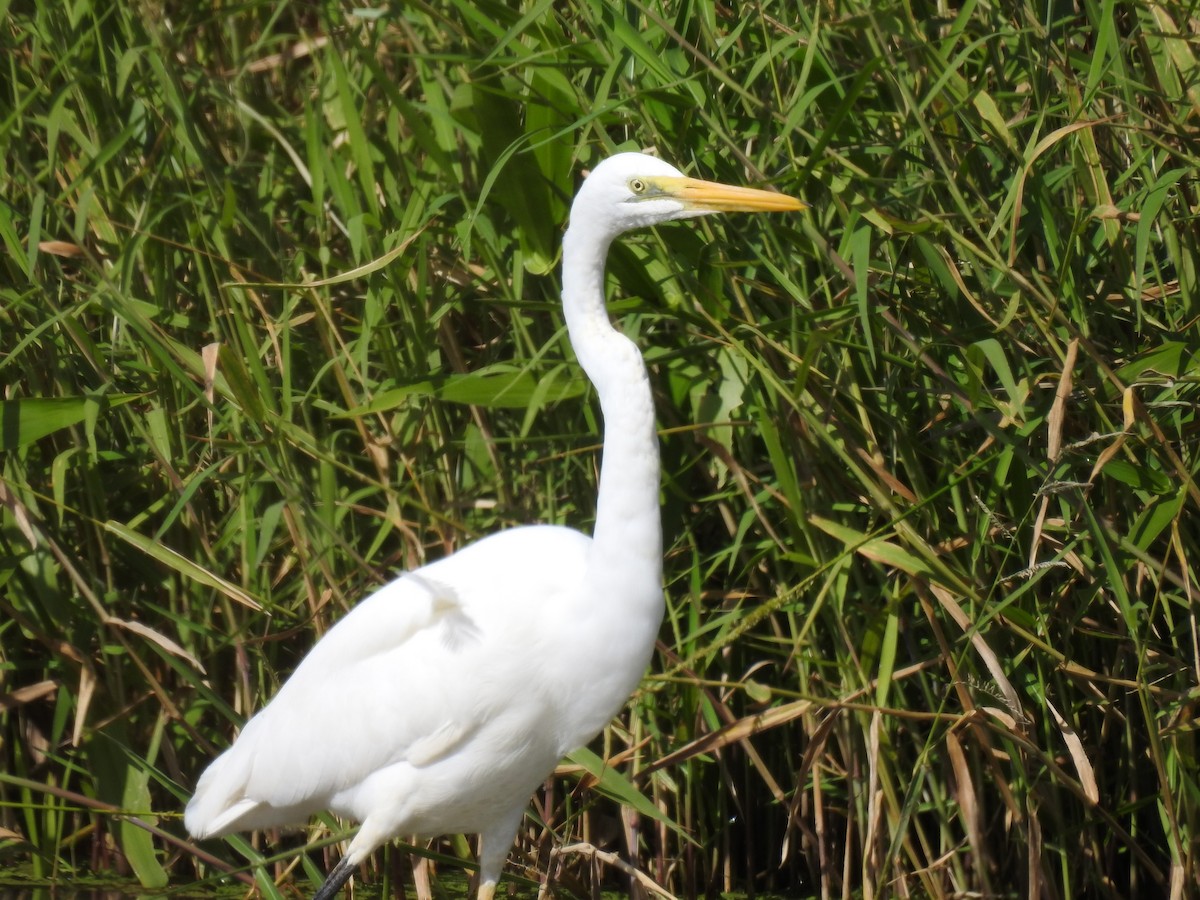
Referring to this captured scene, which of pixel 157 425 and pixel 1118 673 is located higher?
pixel 157 425

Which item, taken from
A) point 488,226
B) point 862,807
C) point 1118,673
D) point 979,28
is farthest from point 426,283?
point 1118,673

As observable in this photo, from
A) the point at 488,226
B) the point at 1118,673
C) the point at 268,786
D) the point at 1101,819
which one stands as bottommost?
the point at 1101,819

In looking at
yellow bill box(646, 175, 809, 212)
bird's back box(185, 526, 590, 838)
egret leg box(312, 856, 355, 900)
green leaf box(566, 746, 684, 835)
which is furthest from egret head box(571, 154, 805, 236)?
egret leg box(312, 856, 355, 900)

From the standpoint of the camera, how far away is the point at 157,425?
2.46 meters

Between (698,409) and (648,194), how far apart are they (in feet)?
2.05

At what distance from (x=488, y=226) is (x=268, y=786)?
1.06m

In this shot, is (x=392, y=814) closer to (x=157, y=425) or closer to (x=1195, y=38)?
(x=157, y=425)

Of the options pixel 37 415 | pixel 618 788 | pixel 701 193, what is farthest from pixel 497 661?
pixel 37 415

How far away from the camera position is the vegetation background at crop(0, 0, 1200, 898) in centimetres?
206

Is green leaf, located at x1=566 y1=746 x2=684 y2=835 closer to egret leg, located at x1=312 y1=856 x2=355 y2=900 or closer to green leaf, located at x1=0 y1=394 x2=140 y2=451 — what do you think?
egret leg, located at x1=312 y1=856 x2=355 y2=900

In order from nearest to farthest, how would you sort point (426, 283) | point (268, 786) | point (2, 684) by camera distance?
point (268, 786) → point (426, 283) → point (2, 684)

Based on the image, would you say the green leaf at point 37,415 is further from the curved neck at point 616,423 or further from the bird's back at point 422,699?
the curved neck at point 616,423

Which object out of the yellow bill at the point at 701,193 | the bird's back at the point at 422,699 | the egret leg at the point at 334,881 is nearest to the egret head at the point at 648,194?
the yellow bill at the point at 701,193

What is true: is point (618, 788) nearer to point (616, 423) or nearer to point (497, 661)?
point (497, 661)
